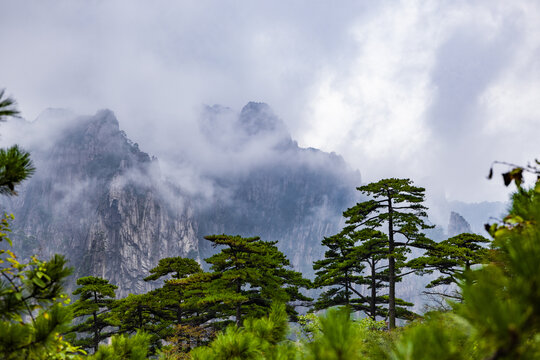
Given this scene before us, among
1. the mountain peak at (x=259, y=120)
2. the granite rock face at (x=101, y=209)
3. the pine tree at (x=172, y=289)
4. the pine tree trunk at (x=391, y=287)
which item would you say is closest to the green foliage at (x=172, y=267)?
the pine tree at (x=172, y=289)

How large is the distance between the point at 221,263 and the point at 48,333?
12.0 meters

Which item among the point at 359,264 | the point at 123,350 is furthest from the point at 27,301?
the point at 359,264

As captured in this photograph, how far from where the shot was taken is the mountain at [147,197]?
95.6 metres

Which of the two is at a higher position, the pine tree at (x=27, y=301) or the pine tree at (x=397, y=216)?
the pine tree at (x=397, y=216)

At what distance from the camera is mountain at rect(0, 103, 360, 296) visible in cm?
9562

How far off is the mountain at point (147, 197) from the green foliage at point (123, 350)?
2278 inches

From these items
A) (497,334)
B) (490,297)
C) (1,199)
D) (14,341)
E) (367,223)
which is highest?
(1,199)

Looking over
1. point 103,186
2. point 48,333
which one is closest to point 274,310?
point 48,333

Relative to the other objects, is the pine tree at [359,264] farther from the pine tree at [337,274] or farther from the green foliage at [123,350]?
the green foliage at [123,350]

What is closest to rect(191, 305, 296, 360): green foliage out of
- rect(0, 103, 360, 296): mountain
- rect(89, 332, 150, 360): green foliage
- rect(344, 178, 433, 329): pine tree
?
rect(89, 332, 150, 360): green foliage

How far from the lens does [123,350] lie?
126 inches

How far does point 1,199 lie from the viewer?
140 meters

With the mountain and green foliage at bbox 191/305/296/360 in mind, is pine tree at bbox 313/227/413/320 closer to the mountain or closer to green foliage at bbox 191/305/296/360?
green foliage at bbox 191/305/296/360

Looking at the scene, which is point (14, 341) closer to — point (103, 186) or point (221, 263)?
point (221, 263)
